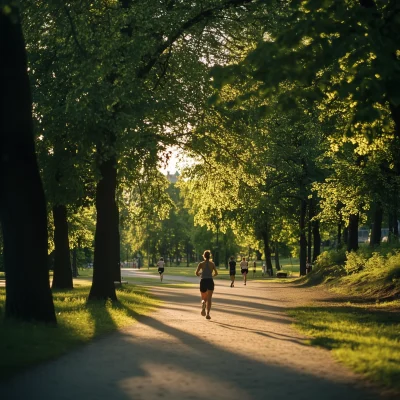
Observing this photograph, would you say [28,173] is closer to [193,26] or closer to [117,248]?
[193,26]

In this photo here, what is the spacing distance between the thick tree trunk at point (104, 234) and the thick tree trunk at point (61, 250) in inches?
318

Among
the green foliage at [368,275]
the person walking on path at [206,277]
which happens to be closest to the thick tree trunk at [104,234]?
the person walking on path at [206,277]

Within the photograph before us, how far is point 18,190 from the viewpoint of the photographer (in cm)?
1276

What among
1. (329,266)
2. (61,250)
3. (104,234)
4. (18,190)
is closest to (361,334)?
(18,190)

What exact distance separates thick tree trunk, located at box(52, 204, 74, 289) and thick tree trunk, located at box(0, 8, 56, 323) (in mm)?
15357

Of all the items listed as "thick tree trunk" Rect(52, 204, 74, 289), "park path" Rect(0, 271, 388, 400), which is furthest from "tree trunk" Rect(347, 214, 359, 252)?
→ "park path" Rect(0, 271, 388, 400)

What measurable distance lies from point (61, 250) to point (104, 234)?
928cm

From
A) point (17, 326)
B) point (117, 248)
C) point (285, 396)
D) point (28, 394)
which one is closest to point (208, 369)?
point (285, 396)

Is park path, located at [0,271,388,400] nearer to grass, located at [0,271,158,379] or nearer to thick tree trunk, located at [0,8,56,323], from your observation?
grass, located at [0,271,158,379]

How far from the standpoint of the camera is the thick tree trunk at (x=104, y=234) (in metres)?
20.4

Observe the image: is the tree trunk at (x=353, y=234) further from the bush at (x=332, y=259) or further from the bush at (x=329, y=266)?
the bush at (x=332, y=259)

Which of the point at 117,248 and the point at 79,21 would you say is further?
the point at 117,248

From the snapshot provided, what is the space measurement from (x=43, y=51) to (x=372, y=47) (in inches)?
463

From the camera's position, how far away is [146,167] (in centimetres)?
2175
